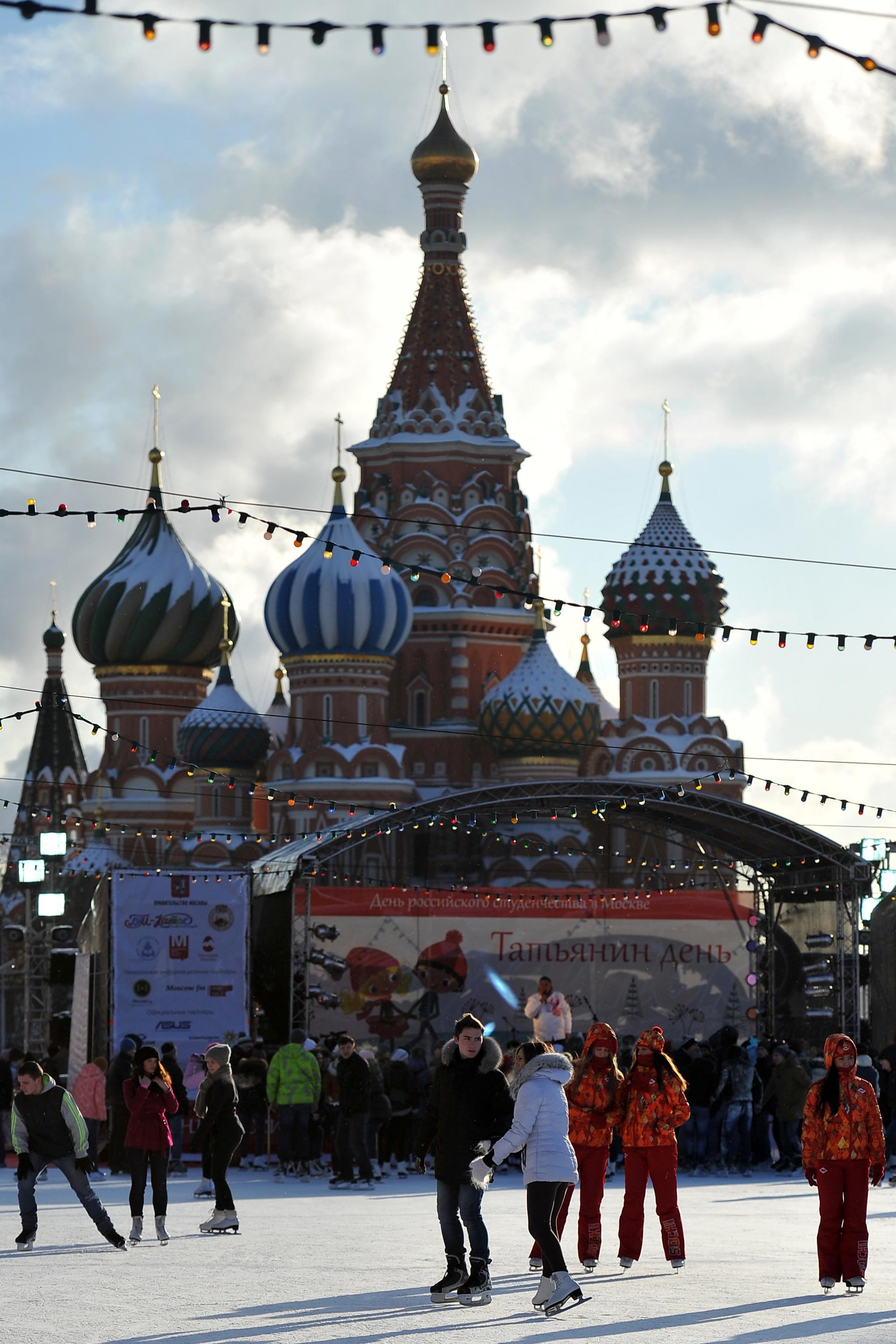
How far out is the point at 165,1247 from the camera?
513 inches

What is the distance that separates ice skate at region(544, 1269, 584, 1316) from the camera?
998 cm

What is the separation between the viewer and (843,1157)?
429 inches

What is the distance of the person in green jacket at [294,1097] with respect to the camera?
1952 centimetres

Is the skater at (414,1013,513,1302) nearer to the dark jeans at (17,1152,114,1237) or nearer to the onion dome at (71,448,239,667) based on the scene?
the dark jeans at (17,1152,114,1237)

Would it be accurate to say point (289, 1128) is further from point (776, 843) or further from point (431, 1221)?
point (776, 843)

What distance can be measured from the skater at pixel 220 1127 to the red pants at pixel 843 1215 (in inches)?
168

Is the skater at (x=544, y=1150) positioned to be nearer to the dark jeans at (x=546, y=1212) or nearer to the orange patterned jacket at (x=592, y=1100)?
the dark jeans at (x=546, y=1212)

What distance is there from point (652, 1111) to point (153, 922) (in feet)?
45.0

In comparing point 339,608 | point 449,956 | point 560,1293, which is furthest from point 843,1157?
point 339,608

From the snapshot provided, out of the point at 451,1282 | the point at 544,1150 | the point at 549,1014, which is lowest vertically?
the point at 451,1282

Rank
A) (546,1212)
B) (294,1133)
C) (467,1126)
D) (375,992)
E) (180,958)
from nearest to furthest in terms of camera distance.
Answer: (546,1212), (467,1126), (294,1133), (180,958), (375,992)

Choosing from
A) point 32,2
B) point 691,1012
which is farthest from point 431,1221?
point 691,1012

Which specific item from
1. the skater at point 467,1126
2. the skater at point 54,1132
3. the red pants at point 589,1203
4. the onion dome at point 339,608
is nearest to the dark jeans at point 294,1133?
the skater at point 54,1132

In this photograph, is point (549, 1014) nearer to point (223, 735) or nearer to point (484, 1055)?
point (484, 1055)
